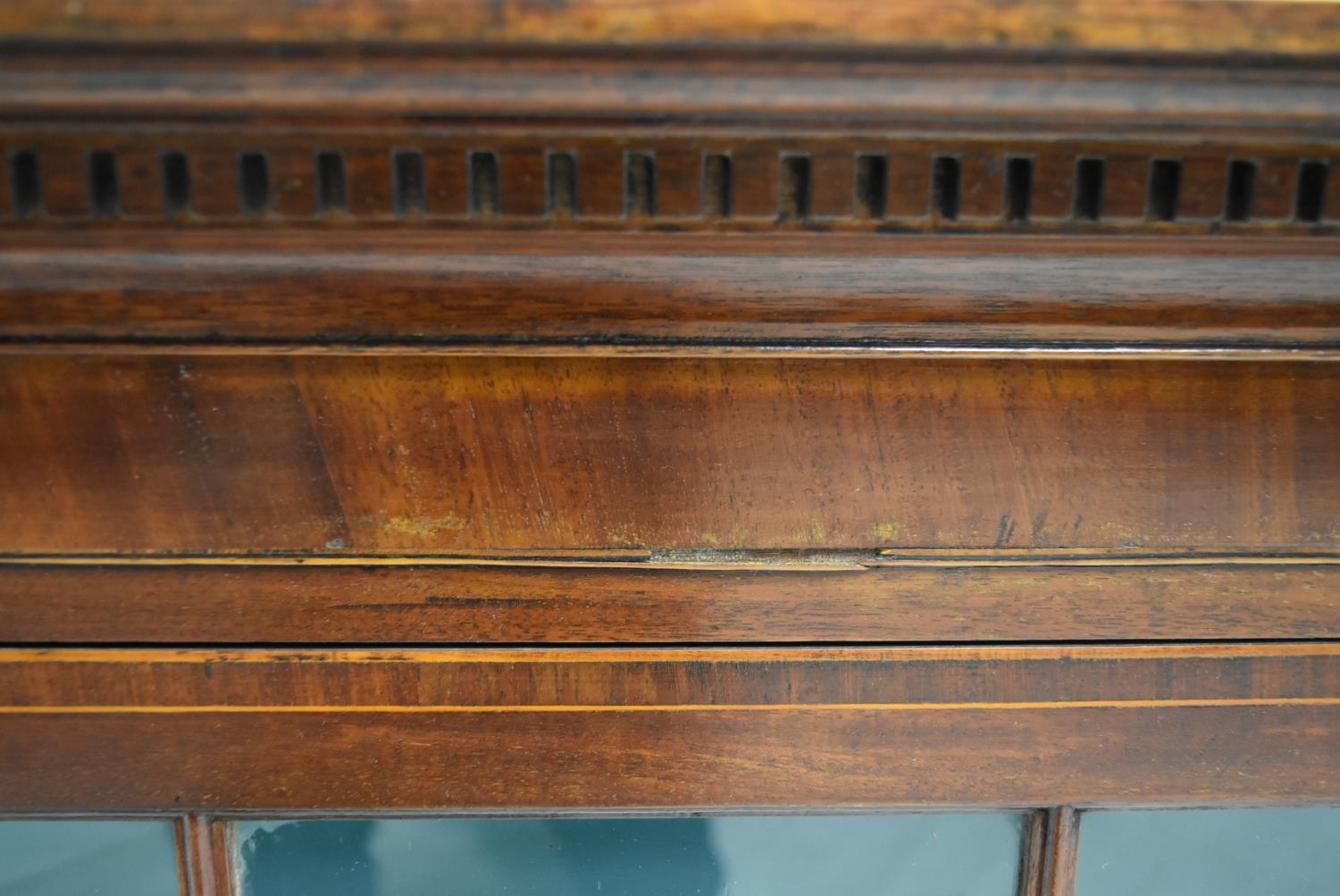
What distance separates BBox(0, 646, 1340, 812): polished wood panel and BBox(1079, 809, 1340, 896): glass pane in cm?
→ 5

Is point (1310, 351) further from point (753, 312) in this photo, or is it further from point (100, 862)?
point (100, 862)

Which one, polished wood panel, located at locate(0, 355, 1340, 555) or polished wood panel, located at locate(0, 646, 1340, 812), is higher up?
polished wood panel, located at locate(0, 355, 1340, 555)

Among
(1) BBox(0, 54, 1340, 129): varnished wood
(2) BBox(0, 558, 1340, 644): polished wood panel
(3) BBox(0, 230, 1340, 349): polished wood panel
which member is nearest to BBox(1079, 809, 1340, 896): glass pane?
(2) BBox(0, 558, 1340, 644): polished wood panel

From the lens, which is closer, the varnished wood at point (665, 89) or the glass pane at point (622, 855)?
the varnished wood at point (665, 89)

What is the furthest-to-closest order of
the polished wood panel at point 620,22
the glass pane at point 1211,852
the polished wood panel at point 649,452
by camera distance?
the glass pane at point 1211,852 < the polished wood panel at point 649,452 < the polished wood panel at point 620,22

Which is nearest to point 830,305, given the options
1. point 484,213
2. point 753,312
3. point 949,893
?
point 753,312

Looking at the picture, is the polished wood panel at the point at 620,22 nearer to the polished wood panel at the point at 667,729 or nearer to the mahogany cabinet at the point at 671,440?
the mahogany cabinet at the point at 671,440

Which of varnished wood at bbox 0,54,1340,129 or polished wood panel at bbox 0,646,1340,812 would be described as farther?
polished wood panel at bbox 0,646,1340,812

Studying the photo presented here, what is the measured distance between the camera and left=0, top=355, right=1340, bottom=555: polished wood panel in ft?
1.60

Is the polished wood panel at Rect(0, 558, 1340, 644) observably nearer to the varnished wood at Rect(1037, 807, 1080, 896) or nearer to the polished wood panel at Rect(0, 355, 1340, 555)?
the polished wood panel at Rect(0, 355, 1340, 555)

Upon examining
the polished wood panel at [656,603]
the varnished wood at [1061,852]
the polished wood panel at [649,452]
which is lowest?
the varnished wood at [1061,852]

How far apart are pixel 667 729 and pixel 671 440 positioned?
0.58 feet

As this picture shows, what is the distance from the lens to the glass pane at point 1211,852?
1.96ft

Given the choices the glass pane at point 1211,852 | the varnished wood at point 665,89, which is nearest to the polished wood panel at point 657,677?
the glass pane at point 1211,852
